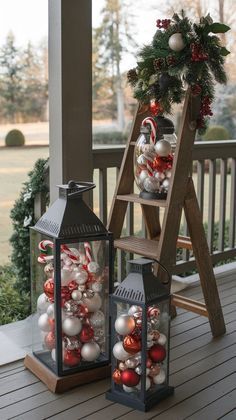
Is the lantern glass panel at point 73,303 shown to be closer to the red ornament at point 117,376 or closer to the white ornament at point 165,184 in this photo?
the red ornament at point 117,376

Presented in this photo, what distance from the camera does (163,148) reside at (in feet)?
A: 8.80

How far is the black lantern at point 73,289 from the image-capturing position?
7.52 feet

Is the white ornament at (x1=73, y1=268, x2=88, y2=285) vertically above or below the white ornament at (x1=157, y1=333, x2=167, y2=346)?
above

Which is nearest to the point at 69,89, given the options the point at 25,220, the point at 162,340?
the point at 25,220

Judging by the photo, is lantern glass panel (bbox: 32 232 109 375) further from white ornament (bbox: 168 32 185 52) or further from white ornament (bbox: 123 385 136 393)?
white ornament (bbox: 168 32 185 52)

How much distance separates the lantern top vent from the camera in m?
2.26

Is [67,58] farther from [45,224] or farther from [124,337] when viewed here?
[124,337]

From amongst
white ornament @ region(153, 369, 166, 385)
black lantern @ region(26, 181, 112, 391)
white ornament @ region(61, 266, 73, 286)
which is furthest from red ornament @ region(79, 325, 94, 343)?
white ornament @ region(153, 369, 166, 385)

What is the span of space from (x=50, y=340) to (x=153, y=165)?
1000 mm

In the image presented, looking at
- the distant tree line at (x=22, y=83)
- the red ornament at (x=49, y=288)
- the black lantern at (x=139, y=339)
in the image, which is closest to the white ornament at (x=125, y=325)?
the black lantern at (x=139, y=339)

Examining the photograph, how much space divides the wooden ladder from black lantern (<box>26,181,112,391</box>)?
42 cm

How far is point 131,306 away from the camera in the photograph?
7.30 ft

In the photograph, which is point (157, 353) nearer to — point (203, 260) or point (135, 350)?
point (135, 350)

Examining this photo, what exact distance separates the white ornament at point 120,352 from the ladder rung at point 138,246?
23.1 inches
